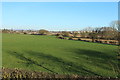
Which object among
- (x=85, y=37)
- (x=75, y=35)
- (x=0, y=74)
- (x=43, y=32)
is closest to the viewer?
(x=0, y=74)

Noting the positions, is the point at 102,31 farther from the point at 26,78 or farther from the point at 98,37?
the point at 26,78

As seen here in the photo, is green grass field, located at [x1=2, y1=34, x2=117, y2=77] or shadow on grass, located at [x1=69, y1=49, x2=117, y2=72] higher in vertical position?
green grass field, located at [x1=2, y1=34, x2=117, y2=77]

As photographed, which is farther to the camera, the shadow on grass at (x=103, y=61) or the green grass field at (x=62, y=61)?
the shadow on grass at (x=103, y=61)

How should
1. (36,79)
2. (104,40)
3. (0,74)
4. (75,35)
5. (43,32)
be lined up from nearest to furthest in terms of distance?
(36,79) < (0,74) < (104,40) < (75,35) < (43,32)

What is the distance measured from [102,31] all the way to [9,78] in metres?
37.5

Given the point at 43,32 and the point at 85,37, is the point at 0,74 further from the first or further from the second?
the point at 43,32

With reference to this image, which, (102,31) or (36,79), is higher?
(102,31)

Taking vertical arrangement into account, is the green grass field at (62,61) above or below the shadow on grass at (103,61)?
above

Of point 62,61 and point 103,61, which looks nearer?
point 62,61

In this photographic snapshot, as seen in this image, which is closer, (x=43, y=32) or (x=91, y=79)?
(x=91, y=79)

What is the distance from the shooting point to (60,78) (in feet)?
13.5

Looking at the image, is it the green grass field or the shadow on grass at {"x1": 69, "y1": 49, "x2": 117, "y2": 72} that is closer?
the green grass field

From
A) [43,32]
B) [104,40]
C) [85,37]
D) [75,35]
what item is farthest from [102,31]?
[43,32]

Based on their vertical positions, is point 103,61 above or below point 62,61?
below
